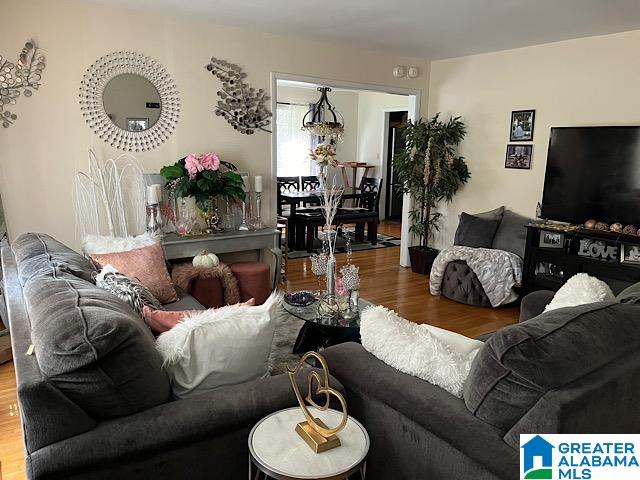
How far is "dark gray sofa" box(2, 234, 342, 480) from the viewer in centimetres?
121

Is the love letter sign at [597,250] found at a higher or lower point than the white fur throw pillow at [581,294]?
lower

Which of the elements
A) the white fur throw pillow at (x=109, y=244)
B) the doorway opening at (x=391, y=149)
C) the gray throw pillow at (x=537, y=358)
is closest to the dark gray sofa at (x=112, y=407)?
the gray throw pillow at (x=537, y=358)

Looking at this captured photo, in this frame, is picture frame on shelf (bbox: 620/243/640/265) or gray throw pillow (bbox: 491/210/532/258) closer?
picture frame on shelf (bbox: 620/243/640/265)

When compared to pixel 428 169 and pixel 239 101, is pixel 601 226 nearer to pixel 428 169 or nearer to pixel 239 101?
pixel 428 169

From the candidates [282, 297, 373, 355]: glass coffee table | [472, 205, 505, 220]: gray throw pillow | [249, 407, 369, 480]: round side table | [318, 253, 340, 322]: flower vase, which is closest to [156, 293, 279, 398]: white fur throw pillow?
[249, 407, 369, 480]: round side table

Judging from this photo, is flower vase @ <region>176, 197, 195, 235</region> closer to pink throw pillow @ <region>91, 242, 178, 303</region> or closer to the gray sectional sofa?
pink throw pillow @ <region>91, 242, 178, 303</region>

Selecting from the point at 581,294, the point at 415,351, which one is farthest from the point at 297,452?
the point at 581,294

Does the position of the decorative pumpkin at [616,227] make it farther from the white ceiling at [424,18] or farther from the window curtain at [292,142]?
the window curtain at [292,142]

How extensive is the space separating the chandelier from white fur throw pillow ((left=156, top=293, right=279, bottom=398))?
5836mm

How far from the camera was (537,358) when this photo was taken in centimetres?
124

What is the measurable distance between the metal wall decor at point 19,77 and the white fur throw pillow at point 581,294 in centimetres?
370

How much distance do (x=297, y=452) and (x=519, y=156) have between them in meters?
4.38

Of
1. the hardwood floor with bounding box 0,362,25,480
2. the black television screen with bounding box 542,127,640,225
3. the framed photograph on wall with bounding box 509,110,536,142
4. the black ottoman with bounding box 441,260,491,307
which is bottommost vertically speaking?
the hardwood floor with bounding box 0,362,25,480

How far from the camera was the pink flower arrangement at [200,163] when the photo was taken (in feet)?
12.9
